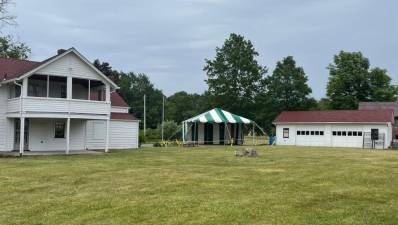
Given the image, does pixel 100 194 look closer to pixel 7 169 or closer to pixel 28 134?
pixel 7 169

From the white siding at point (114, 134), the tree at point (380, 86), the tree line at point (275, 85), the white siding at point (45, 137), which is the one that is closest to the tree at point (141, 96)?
the tree line at point (275, 85)

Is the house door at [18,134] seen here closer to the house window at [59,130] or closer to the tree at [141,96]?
the house window at [59,130]

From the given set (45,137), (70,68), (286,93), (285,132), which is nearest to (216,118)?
(285,132)

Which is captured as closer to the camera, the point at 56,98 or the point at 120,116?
the point at 56,98

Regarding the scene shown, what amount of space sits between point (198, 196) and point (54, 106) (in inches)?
683

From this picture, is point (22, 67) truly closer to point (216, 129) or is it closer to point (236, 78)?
point (216, 129)

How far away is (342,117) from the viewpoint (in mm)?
46844

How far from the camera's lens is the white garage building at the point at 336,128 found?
147 ft

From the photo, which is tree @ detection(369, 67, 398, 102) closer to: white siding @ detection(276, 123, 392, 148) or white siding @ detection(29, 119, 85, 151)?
white siding @ detection(276, 123, 392, 148)

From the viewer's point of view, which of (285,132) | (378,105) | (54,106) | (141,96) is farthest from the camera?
(141,96)

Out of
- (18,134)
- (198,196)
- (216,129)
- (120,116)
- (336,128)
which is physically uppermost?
(120,116)

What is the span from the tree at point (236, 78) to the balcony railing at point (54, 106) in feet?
124

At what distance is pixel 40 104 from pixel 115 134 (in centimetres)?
869

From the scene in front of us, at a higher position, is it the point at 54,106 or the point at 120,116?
the point at 54,106
